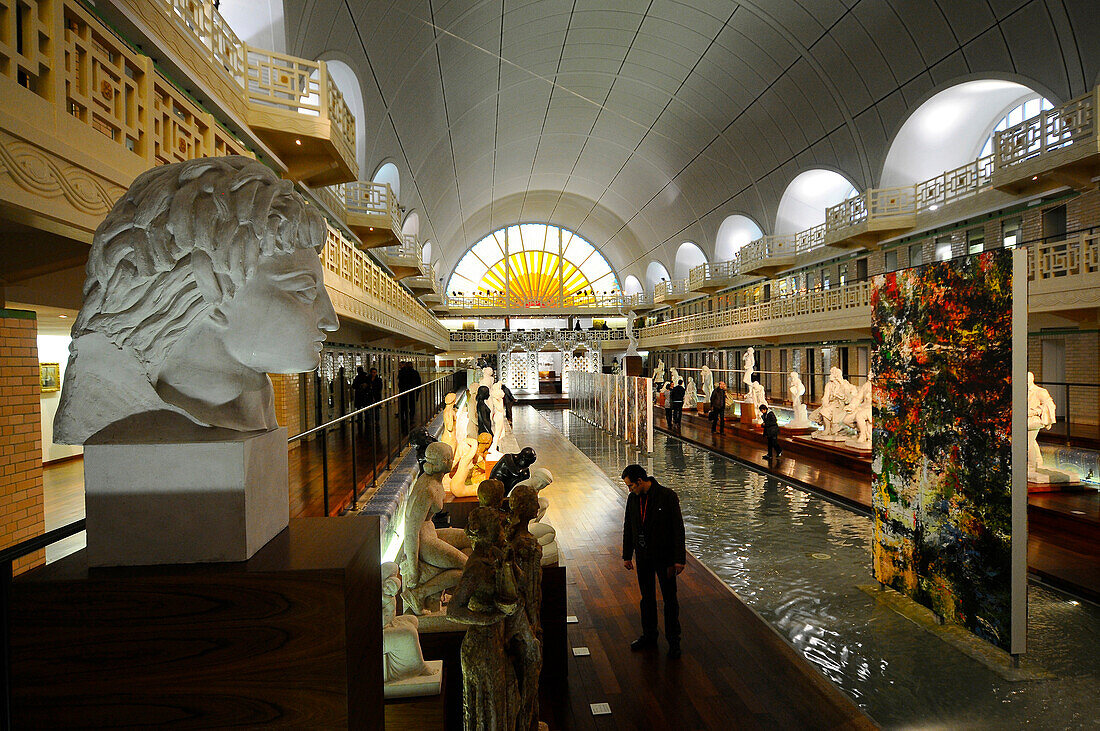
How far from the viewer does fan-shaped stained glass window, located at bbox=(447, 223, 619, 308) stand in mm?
42344

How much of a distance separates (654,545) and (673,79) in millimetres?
21804

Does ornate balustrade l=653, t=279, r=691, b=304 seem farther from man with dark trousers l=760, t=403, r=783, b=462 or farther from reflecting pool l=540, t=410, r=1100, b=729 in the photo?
reflecting pool l=540, t=410, r=1100, b=729

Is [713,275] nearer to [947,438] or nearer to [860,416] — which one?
[860,416]

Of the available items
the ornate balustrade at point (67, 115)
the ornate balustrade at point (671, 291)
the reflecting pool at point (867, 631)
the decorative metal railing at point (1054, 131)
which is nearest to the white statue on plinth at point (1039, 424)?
the reflecting pool at point (867, 631)

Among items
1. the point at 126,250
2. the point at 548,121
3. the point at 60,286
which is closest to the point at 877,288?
the point at 126,250

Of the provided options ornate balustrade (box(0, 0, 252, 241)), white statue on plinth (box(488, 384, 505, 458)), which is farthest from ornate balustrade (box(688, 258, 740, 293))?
ornate balustrade (box(0, 0, 252, 241))

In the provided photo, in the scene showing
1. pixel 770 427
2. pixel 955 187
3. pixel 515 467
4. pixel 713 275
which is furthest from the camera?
pixel 713 275

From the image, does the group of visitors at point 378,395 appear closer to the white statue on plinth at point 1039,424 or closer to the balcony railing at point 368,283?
the balcony railing at point 368,283

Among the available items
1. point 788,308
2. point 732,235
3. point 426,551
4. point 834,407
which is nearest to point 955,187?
point 788,308

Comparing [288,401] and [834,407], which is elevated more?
[288,401]

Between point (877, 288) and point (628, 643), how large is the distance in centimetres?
388

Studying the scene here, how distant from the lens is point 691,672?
3998 millimetres

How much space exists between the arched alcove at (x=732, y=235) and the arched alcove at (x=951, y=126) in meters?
10.5

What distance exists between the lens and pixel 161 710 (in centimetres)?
109
